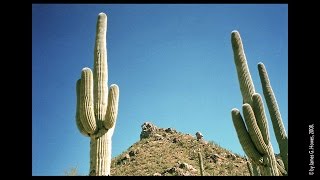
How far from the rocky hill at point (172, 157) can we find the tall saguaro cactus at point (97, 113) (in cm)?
999

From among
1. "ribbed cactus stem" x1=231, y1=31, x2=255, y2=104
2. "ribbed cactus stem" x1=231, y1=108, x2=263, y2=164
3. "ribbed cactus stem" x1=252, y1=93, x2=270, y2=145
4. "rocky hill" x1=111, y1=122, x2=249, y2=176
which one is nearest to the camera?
"ribbed cactus stem" x1=231, y1=108, x2=263, y2=164

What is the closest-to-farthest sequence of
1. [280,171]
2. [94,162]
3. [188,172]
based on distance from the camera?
[94,162] → [280,171] → [188,172]

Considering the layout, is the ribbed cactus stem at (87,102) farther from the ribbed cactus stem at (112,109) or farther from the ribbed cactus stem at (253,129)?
the ribbed cactus stem at (253,129)

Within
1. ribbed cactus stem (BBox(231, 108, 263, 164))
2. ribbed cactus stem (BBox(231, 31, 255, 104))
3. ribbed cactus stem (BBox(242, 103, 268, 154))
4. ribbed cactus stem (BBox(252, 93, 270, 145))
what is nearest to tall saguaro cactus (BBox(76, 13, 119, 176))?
ribbed cactus stem (BBox(231, 108, 263, 164))

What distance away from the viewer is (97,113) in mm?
10891

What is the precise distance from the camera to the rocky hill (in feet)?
70.4

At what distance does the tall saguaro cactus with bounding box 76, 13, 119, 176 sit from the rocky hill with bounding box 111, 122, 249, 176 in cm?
999

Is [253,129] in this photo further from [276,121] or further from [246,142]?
[276,121]

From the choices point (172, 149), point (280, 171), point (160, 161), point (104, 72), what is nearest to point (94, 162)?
point (104, 72)

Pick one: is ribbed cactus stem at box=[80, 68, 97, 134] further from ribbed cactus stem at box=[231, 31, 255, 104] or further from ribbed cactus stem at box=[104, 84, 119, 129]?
ribbed cactus stem at box=[231, 31, 255, 104]

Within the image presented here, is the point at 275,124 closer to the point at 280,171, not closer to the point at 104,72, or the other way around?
the point at 280,171

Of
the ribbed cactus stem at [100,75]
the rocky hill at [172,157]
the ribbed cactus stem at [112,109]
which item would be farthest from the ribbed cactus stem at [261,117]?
the rocky hill at [172,157]
